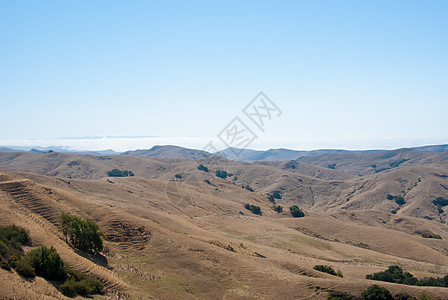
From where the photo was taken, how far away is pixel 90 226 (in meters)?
25.8

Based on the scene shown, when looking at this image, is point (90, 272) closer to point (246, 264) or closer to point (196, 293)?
point (196, 293)

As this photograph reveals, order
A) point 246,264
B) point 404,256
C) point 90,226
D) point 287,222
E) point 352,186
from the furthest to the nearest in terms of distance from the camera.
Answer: point 352,186, point 287,222, point 404,256, point 246,264, point 90,226

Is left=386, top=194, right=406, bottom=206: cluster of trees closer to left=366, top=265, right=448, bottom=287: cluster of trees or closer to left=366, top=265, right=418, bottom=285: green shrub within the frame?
left=366, top=265, right=448, bottom=287: cluster of trees

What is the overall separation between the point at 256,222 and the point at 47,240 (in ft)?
144

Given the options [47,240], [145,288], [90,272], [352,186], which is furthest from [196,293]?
[352,186]

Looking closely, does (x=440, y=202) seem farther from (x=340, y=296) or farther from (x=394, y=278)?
(x=340, y=296)

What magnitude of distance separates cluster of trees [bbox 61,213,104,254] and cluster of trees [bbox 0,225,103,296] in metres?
4.66

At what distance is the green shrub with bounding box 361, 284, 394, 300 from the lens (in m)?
23.9

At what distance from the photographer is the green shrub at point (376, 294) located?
78.5 feet

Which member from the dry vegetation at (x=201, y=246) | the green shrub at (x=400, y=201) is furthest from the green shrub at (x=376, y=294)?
the green shrub at (x=400, y=201)

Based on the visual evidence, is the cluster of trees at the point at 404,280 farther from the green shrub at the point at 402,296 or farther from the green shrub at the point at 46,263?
the green shrub at the point at 46,263

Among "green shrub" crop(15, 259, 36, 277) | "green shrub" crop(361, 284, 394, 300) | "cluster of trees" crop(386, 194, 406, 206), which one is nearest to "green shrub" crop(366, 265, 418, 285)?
"green shrub" crop(361, 284, 394, 300)

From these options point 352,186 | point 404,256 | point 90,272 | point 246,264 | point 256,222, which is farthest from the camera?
point 352,186

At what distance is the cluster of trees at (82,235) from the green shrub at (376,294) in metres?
22.5
